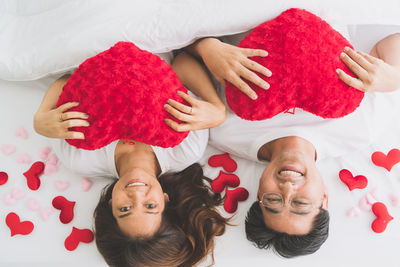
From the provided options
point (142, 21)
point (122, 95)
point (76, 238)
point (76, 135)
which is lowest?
point (76, 238)

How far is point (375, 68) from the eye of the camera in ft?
3.10

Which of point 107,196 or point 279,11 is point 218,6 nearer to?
point 279,11

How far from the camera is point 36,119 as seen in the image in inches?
38.9

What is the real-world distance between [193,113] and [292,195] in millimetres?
374

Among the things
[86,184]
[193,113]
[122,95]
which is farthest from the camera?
[86,184]

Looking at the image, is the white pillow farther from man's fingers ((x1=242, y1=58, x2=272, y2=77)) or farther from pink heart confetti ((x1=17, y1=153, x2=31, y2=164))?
pink heart confetti ((x1=17, y1=153, x2=31, y2=164))

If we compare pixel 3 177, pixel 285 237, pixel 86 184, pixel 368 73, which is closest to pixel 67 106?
pixel 86 184

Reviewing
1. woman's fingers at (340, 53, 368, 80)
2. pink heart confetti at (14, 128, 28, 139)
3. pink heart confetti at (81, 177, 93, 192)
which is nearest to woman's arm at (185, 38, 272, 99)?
woman's fingers at (340, 53, 368, 80)

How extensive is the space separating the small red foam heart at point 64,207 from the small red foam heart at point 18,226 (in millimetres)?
102

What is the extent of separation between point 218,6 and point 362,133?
67 centimetres

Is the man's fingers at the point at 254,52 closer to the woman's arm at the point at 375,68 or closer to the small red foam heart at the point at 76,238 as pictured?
the woman's arm at the point at 375,68

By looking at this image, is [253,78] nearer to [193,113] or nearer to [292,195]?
[193,113]

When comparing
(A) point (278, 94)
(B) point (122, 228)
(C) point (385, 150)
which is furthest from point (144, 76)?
(C) point (385, 150)

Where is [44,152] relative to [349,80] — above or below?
below
